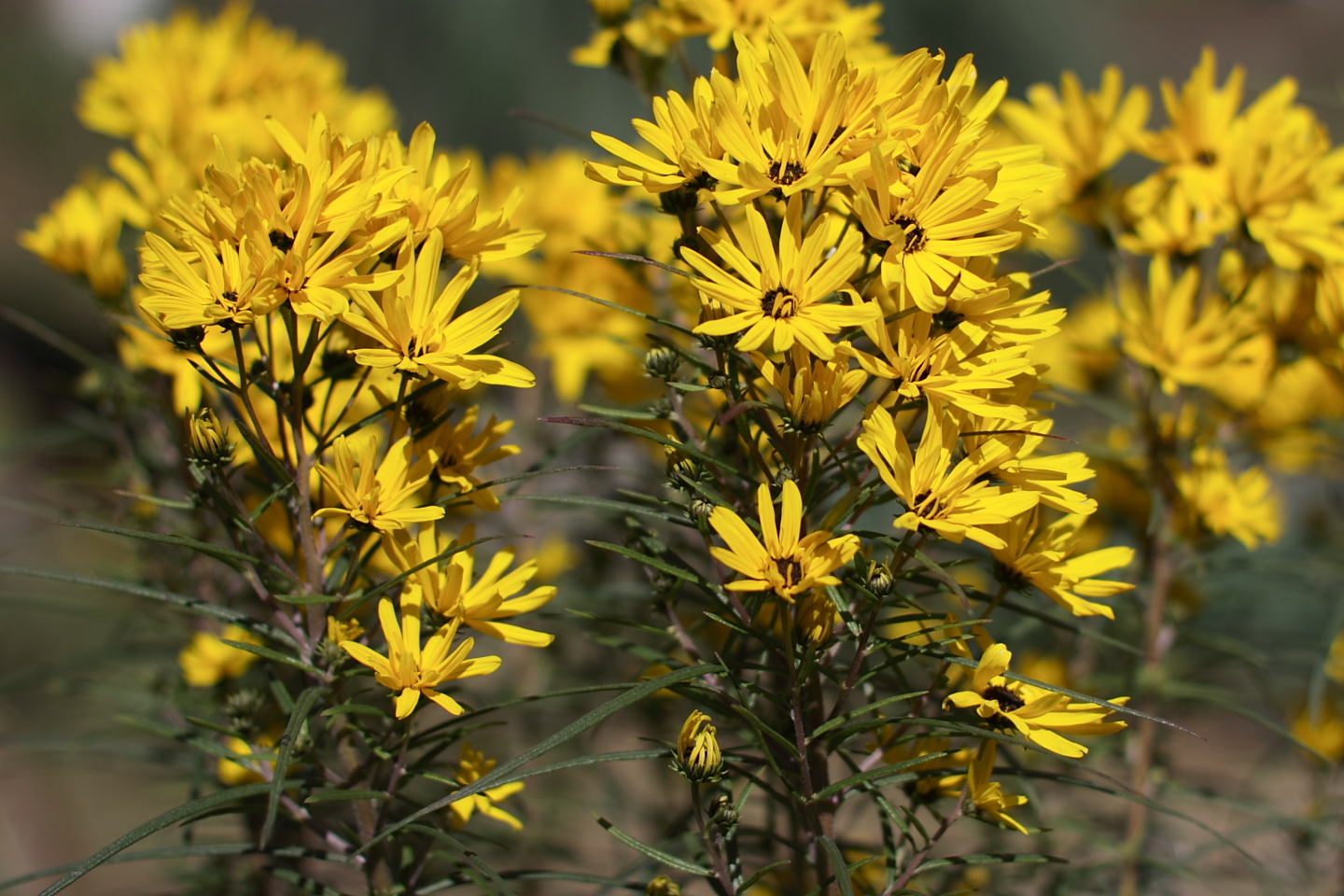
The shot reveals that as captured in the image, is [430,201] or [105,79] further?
[105,79]

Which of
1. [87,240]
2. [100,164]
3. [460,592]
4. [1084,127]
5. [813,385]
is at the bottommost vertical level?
[460,592]

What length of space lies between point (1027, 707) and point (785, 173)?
404 millimetres

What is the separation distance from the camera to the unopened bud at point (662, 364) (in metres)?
0.66

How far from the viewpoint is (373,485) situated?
2.09ft

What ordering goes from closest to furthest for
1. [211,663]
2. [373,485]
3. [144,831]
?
[144,831] < [373,485] < [211,663]

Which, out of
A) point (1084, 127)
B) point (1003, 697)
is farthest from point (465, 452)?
point (1084, 127)

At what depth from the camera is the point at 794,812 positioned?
0.73 metres

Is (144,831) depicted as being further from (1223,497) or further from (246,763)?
(1223,497)

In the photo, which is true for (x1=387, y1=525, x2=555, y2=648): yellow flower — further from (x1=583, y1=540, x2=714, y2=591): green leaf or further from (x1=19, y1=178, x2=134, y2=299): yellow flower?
(x1=19, y1=178, x2=134, y2=299): yellow flower

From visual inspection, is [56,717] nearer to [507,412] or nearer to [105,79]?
[507,412]

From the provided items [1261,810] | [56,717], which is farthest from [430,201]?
[56,717]

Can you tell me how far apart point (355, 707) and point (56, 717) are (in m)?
2.63

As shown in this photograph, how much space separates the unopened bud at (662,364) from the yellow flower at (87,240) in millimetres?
772

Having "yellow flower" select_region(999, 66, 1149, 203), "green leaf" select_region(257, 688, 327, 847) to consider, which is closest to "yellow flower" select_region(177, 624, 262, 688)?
"green leaf" select_region(257, 688, 327, 847)
